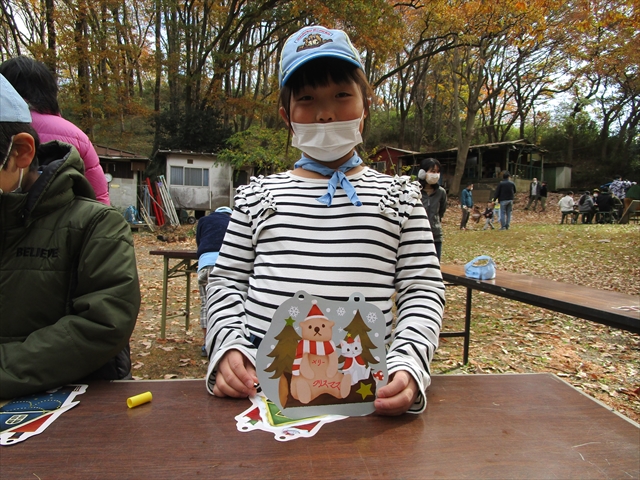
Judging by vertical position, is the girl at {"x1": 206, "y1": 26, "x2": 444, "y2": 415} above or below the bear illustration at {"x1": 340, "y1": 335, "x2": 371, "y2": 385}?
above

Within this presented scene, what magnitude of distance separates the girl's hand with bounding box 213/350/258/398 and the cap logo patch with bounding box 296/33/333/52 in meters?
0.91

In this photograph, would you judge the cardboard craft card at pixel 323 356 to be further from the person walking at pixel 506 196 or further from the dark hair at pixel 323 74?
the person walking at pixel 506 196

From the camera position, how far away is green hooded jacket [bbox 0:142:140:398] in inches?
43.9

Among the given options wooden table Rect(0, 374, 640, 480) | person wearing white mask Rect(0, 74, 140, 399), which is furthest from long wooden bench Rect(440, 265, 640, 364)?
person wearing white mask Rect(0, 74, 140, 399)

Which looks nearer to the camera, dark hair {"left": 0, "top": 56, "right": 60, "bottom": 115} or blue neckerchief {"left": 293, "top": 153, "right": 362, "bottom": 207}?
blue neckerchief {"left": 293, "top": 153, "right": 362, "bottom": 207}

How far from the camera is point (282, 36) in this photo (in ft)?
70.6

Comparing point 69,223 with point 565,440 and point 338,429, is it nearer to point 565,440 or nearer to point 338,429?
point 338,429

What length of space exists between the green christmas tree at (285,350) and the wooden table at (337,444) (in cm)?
14

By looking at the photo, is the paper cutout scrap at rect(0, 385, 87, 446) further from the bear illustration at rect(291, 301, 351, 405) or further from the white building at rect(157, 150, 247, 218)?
the white building at rect(157, 150, 247, 218)

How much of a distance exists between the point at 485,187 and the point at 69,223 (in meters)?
27.0

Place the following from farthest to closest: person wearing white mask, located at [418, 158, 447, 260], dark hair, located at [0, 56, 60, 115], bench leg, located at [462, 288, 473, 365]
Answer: person wearing white mask, located at [418, 158, 447, 260]
bench leg, located at [462, 288, 473, 365]
dark hair, located at [0, 56, 60, 115]

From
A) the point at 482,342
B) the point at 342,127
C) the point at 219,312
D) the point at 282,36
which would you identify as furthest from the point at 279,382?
the point at 282,36

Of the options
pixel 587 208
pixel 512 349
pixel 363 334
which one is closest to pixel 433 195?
pixel 512 349

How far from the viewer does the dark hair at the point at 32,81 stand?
2.11m
